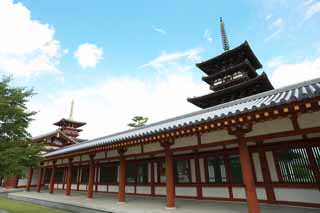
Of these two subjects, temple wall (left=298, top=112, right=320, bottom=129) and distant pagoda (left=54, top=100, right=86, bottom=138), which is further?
distant pagoda (left=54, top=100, right=86, bottom=138)

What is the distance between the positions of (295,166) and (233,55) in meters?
13.3

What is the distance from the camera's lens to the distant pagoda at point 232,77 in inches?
627

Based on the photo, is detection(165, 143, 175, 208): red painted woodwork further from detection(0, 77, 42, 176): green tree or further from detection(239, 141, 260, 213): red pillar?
detection(0, 77, 42, 176): green tree

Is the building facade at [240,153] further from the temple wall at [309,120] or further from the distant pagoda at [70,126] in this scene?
the distant pagoda at [70,126]

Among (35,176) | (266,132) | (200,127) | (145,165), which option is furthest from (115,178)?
(35,176)

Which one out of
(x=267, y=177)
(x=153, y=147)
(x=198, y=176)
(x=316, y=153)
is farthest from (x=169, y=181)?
(x=316, y=153)

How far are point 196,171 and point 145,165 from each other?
10.5 ft

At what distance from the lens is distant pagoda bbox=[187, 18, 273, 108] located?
15930mm

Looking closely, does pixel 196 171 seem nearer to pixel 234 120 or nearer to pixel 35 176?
pixel 234 120

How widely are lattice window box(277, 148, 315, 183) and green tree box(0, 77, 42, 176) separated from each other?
30.2 feet

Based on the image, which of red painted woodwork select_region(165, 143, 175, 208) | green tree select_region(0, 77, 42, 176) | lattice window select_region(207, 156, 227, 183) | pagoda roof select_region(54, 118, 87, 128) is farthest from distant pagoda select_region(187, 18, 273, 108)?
pagoda roof select_region(54, 118, 87, 128)

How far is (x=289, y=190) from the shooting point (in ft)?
20.2

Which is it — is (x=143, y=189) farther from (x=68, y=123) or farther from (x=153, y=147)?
(x=68, y=123)

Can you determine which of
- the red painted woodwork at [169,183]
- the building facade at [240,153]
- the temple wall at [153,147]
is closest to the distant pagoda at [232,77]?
the building facade at [240,153]
